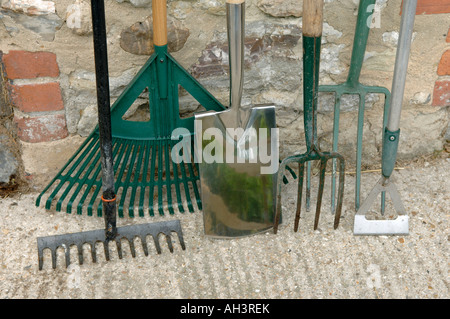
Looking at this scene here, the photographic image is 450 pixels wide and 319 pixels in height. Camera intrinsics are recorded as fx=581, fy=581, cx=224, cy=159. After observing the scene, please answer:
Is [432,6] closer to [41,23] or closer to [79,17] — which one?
[79,17]

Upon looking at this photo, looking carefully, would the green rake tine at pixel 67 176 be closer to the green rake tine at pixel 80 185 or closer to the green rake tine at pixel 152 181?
the green rake tine at pixel 80 185

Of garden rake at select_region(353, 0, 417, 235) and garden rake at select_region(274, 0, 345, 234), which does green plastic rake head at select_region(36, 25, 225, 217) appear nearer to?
garden rake at select_region(274, 0, 345, 234)

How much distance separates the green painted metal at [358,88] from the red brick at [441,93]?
0.24 metres

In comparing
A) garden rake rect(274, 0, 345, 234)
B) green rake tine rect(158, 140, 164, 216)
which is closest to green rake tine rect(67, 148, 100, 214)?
green rake tine rect(158, 140, 164, 216)

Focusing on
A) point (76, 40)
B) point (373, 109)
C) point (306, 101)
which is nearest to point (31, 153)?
point (76, 40)

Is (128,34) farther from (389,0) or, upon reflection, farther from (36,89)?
(389,0)

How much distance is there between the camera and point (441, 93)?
2.16 m

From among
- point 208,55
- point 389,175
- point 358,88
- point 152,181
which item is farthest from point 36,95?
point 389,175

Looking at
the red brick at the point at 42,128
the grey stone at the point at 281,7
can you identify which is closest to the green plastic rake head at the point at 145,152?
the red brick at the point at 42,128

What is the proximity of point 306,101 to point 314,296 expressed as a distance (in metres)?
0.60

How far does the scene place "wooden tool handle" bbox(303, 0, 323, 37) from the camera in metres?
1.67

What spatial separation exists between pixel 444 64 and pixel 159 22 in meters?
1.04

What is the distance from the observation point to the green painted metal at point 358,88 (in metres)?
1.90

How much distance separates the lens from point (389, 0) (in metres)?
1.95
